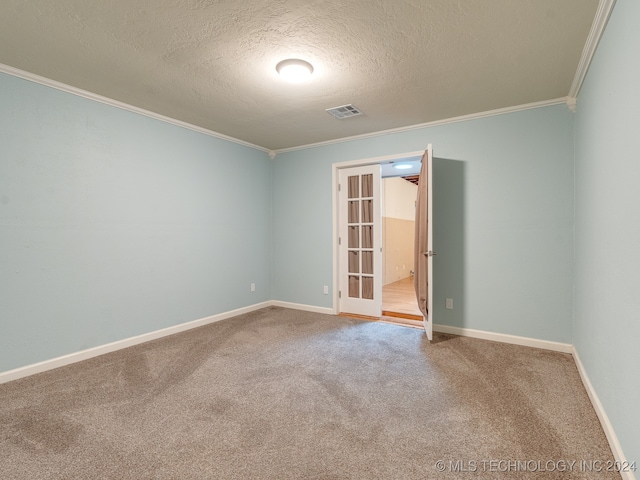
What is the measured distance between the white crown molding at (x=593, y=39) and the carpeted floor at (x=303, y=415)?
236 centimetres

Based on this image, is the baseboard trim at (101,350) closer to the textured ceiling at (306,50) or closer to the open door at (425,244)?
the textured ceiling at (306,50)

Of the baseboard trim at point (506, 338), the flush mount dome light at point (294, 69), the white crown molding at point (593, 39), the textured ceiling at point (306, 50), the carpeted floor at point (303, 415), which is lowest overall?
the carpeted floor at point (303, 415)

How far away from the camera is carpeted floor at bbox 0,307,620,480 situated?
1.56 metres

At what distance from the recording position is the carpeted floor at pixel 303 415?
156cm

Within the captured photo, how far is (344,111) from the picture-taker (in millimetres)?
3369

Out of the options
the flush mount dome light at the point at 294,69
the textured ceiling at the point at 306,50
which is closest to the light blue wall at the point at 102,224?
the textured ceiling at the point at 306,50

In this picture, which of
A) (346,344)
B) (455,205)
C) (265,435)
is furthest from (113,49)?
(455,205)

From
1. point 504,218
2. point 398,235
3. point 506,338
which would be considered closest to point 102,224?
point 504,218

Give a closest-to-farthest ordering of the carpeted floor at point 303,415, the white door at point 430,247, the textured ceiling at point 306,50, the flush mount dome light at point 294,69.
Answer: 1. the carpeted floor at point 303,415
2. the textured ceiling at point 306,50
3. the flush mount dome light at point 294,69
4. the white door at point 430,247

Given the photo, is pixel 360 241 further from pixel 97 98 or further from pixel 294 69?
pixel 97 98

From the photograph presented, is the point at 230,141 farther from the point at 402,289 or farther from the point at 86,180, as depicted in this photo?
the point at 402,289

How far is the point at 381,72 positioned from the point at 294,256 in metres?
2.89

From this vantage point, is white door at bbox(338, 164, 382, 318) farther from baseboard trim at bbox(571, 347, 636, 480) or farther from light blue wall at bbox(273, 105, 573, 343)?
baseboard trim at bbox(571, 347, 636, 480)

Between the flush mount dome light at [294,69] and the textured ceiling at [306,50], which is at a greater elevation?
the textured ceiling at [306,50]
